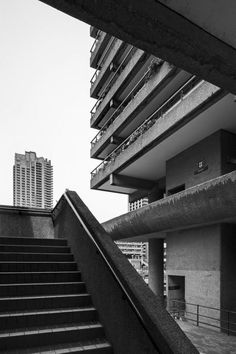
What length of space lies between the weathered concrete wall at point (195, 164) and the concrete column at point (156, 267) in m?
7.98

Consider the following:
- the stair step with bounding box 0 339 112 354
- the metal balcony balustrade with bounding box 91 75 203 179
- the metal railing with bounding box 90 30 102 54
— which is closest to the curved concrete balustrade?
the metal balcony balustrade with bounding box 91 75 203 179

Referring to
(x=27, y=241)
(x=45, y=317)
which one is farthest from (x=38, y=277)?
(x=27, y=241)

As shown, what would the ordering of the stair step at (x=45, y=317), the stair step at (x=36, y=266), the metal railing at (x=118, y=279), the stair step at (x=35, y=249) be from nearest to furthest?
the metal railing at (x=118, y=279) → the stair step at (x=45, y=317) → the stair step at (x=36, y=266) → the stair step at (x=35, y=249)

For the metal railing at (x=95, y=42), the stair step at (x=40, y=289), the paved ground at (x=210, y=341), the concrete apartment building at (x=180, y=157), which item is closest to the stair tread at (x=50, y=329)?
the stair step at (x=40, y=289)

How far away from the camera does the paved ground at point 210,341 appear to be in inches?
329

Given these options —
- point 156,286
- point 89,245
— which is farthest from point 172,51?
point 156,286

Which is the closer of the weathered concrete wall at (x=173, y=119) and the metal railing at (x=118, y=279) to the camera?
the metal railing at (x=118, y=279)

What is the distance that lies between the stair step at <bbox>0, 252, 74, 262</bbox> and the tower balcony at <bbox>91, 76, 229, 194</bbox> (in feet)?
27.3

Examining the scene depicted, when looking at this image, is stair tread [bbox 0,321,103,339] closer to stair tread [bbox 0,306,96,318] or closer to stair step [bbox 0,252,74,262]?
stair tread [bbox 0,306,96,318]

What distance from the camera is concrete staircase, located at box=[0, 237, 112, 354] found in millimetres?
4047

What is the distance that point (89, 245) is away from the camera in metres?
5.48

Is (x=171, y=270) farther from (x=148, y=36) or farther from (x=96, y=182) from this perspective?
(x=148, y=36)

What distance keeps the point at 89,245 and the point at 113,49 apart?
75.3 ft

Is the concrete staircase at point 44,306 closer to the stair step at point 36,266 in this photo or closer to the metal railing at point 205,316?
the stair step at point 36,266
